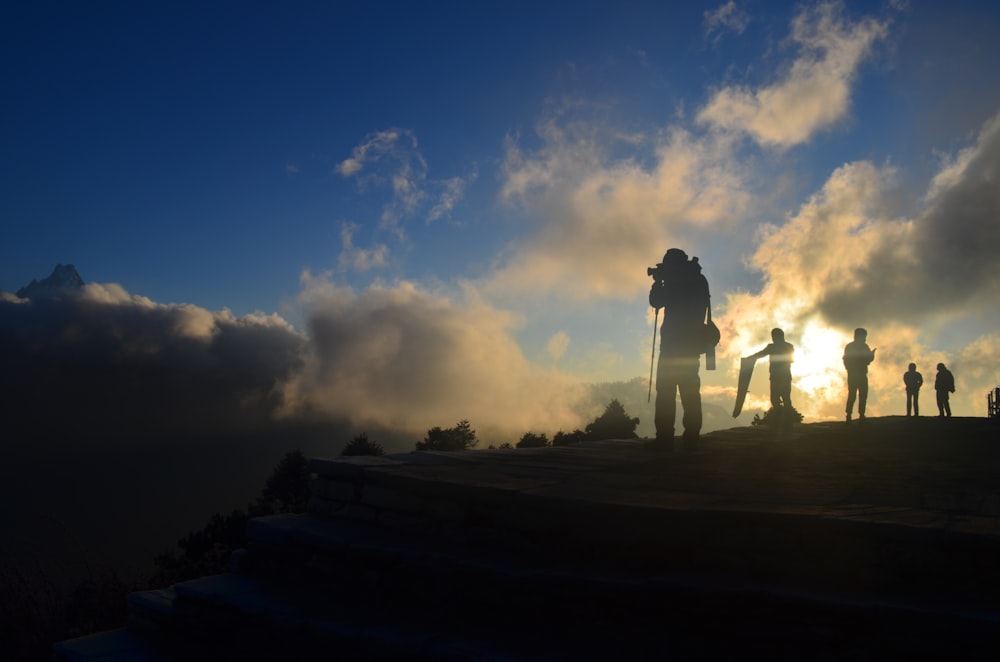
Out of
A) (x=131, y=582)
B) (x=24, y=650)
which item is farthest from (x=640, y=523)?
(x=131, y=582)

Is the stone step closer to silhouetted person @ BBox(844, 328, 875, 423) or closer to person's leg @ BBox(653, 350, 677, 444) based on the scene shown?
person's leg @ BBox(653, 350, 677, 444)

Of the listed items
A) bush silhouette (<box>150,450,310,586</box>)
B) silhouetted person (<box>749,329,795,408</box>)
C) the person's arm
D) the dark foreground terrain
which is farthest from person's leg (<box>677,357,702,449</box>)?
bush silhouette (<box>150,450,310,586</box>)

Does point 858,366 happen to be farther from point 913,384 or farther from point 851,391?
point 913,384

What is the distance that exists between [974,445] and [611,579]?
887cm

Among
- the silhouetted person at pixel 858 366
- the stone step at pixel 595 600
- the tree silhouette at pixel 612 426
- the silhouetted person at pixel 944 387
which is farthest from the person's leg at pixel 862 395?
the tree silhouette at pixel 612 426

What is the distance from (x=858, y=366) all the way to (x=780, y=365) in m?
3.30

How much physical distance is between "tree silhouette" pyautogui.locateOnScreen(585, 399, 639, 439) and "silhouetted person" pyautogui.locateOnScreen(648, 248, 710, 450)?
33.0 m

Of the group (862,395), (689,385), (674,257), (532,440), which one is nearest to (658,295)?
(674,257)

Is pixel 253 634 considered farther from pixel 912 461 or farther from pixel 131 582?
pixel 912 461

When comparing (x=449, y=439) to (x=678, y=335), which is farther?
(x=449, y=439)

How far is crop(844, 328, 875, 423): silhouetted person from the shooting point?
1273 centimetres

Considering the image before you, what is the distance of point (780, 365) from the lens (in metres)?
10.8

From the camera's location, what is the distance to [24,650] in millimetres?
4602

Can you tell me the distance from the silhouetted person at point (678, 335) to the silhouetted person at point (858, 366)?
7.94 m
